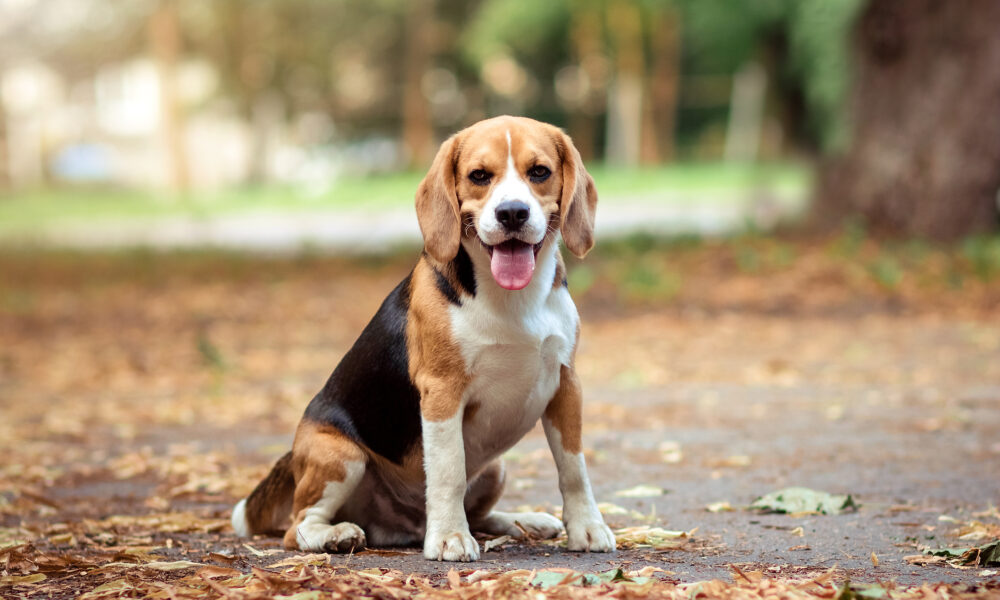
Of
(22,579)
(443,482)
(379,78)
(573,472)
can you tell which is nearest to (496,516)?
(573,472)

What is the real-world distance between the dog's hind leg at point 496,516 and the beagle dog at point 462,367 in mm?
66

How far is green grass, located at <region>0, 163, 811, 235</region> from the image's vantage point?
26328 millimetres

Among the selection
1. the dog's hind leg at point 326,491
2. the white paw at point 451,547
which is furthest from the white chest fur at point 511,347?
the dog's hind leg at point 326,491

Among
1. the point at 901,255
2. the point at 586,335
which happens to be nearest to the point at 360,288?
the point at 586,335

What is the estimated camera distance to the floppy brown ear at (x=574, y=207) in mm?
4082

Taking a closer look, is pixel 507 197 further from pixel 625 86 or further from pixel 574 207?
pixel 625 86

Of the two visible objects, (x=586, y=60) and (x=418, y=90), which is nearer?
(x=586, y=60)

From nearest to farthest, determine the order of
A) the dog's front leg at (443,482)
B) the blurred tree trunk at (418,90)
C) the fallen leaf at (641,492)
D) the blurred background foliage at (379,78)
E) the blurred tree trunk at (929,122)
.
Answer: the dog's front leg at (443,482) → the fallen leaf at (641,492) → the blurred tree trunk at (929,122) → the blurred background foliage at (379,78) → the blurred tree trunk at (418,90)

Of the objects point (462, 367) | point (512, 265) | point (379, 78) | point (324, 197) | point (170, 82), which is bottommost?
point (462, 367)

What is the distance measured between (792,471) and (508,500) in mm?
1447

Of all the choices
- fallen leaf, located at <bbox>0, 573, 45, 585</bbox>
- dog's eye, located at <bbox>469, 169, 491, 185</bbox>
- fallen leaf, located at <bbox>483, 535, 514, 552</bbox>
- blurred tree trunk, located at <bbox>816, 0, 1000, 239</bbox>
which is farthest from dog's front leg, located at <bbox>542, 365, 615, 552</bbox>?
blurred tree trunk, located at <bbox>816, 0, 1000, 239</bbox>

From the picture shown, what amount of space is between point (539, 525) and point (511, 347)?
92 cm

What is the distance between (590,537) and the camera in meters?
4.16

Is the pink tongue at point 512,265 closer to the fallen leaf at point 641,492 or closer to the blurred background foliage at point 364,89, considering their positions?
the fallen leaf at point 641,492
